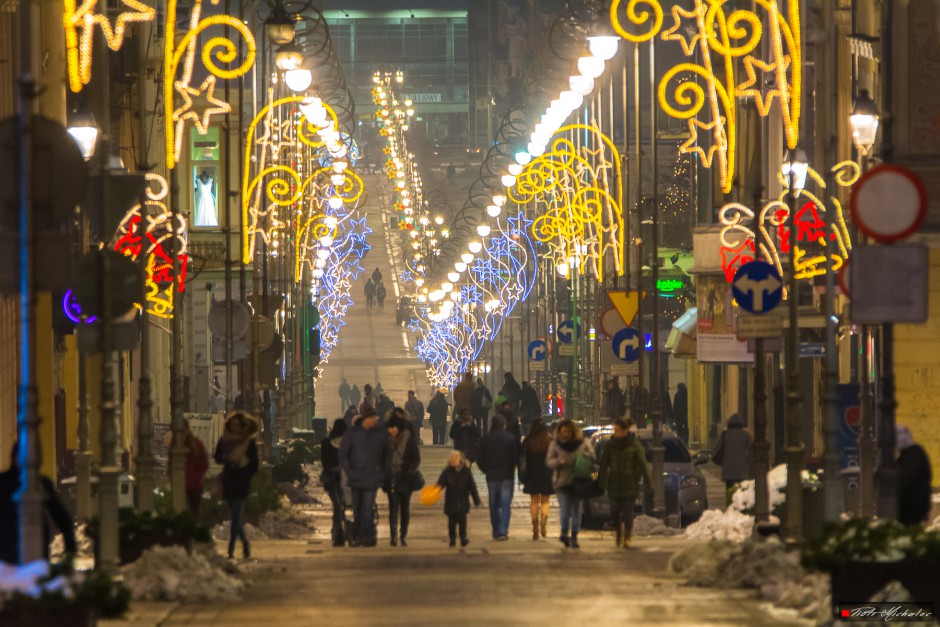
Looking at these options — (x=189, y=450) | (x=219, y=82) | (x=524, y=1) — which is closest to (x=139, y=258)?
(x=189, y=450)

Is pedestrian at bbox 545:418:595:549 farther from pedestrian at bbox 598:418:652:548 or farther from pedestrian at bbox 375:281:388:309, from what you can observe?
pedestrian at bbox 375:281:388:309

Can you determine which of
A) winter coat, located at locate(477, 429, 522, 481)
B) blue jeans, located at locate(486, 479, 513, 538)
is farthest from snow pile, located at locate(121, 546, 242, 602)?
blue jeans, located at locate(486, 479, 513, 538)

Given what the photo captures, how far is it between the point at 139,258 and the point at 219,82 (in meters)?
35.9

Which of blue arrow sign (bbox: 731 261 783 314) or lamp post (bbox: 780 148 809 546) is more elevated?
blue arrow sign (bbox: 731 261 783 314)

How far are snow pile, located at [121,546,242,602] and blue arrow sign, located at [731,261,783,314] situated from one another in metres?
7.14

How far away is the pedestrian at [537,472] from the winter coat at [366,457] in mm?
2724

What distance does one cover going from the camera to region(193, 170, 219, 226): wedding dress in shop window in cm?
5991

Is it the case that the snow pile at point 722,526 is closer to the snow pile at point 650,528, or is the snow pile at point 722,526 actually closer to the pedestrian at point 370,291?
the snow pile at point 650,528

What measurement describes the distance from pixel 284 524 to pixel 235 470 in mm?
7704

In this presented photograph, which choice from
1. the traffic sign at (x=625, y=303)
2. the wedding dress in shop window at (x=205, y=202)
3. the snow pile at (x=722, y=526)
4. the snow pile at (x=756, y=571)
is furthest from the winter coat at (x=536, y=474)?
the wedding dress in shop window at (x=205, y=202)

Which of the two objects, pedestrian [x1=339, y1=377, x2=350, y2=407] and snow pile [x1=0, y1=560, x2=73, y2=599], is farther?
pedestrian [x1=339, y1=377, x2=350, y2=407]

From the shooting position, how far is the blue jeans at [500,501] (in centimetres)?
2966

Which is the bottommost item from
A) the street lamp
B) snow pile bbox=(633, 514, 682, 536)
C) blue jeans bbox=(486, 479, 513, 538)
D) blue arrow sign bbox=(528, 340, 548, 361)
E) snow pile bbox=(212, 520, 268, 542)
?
snow pile bbox=(633, 514, 682, 536)

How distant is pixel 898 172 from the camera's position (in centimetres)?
1648
